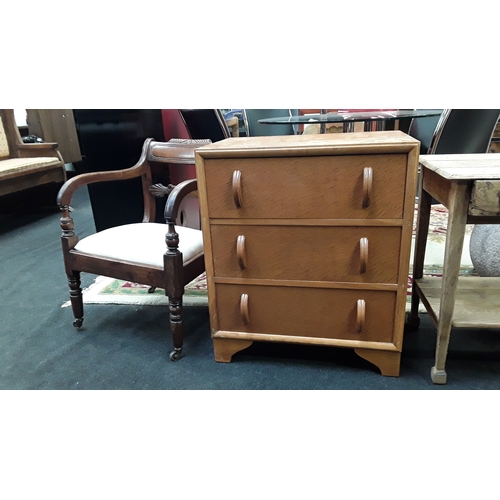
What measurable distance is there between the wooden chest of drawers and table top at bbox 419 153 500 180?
11 centimetres

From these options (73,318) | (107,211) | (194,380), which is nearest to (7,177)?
(107,211)

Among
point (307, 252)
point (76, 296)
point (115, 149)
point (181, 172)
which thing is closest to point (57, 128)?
point (115, 149)

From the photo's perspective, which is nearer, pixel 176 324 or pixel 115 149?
pixel 176 324

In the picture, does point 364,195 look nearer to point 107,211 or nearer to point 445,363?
point 445,363

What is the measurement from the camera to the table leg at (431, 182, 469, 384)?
45.4 inches

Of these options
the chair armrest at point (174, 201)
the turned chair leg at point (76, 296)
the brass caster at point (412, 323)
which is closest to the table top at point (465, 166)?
the brass caster at point (412, 323)

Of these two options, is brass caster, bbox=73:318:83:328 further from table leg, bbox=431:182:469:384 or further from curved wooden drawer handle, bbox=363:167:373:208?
table leg, bbox=431:182:469:384

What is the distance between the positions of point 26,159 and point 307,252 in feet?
10.9

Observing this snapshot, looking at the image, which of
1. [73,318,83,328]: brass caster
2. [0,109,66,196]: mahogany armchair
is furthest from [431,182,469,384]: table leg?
[0,109,66,196]: mahogany armchair

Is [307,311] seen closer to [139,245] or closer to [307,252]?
[307,252]

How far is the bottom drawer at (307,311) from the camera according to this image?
52.4 inches

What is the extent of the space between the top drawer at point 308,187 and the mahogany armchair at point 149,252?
244 millimetres

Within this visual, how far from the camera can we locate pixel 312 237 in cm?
129

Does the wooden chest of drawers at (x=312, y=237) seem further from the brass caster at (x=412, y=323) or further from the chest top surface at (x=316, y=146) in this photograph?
the brass caster at (x=412, y=323)
